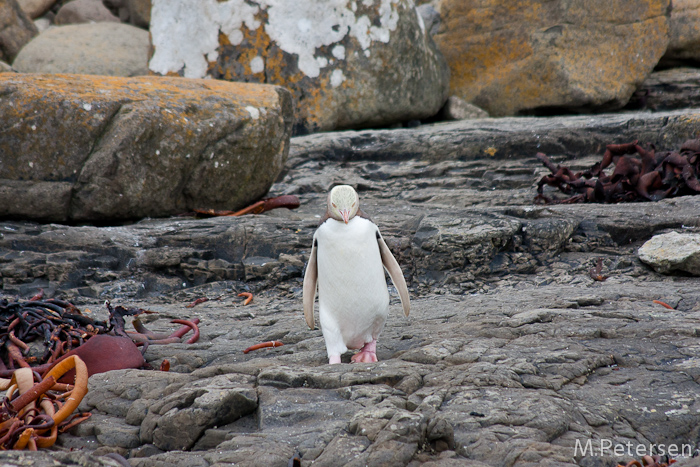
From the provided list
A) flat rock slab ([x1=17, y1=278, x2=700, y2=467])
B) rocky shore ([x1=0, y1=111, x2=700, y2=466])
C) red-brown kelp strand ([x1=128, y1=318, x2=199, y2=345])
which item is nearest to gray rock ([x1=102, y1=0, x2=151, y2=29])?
Answer: rocky shore ([x1=0, y1=111, x2=700, y2=466])

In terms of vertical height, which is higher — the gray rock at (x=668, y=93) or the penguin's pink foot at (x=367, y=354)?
the gray rock at (x=668, y=93)

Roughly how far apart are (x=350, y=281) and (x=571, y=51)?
5.85 m

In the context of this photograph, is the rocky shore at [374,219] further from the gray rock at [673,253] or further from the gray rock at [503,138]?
the gray rock at [673,253]

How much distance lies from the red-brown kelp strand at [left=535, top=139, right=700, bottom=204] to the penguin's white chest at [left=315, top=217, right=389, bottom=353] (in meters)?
2.81

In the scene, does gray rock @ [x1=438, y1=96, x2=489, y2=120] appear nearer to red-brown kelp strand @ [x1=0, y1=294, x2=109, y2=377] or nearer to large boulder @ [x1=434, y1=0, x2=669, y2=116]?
large boulder @ [x1=434, y1=0, x2=669, y2=116]

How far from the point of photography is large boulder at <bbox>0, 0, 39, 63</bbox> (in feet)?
30.3

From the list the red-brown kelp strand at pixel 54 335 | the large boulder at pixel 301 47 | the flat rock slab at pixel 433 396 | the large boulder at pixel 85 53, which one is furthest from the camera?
the large boulder at pixel 85 53

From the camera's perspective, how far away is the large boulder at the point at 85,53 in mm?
8648

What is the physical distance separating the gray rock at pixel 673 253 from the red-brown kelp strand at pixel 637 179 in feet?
3.31

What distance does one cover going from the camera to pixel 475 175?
19.7ft

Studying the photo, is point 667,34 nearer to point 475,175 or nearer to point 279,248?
point 475,175

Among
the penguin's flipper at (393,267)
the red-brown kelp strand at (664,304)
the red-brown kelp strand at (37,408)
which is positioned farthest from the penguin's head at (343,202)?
the red-brown kelp strand at (664,304)

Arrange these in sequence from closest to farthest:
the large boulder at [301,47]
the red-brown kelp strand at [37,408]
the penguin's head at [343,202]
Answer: the red-brown kelp strand at [37,408] < the penguin's head at [343,202] < the large boulder at [301,47]

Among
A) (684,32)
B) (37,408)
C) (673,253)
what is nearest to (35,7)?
(37,408)
